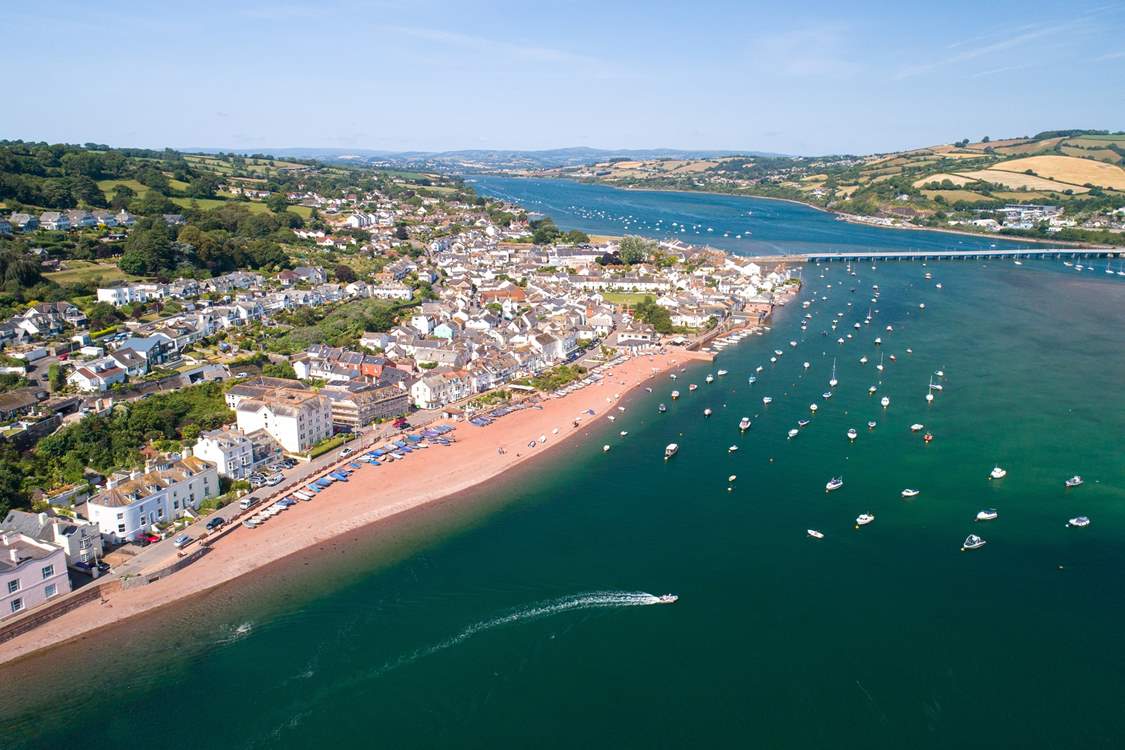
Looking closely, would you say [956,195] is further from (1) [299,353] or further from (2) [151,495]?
(2) [151,495]

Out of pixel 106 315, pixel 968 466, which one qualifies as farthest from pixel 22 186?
pixel 968 466

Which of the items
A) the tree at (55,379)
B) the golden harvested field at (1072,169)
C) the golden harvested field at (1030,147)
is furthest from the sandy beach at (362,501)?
the golden harvested field at (1030,147)

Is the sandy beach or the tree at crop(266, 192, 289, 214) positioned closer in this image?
the sandy beach

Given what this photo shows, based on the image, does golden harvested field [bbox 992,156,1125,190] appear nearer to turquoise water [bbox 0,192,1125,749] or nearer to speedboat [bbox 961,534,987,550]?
turquoise water [bbox 0,192,1125,749]

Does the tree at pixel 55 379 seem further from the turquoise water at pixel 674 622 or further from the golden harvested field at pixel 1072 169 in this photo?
the golden harvested field at pixel 1072 169

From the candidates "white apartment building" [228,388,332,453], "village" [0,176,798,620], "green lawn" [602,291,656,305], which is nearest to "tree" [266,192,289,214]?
"village" [0,176,798,620]

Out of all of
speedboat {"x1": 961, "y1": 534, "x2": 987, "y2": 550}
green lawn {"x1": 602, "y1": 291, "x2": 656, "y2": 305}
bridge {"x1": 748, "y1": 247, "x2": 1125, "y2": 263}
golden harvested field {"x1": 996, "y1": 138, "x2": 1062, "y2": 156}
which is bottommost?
speedboat {"x1": 961, "y1": 534, "x2": 987, "y2": 550}

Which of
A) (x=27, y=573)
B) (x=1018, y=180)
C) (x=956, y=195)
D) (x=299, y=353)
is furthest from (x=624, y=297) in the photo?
(x=1018, y=180)

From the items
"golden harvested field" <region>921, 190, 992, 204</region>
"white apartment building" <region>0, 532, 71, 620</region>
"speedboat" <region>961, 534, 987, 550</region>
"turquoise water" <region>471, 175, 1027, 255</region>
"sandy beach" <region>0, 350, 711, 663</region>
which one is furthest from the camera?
"golden harvested field" <region>921, 190, 992, 204</region>
